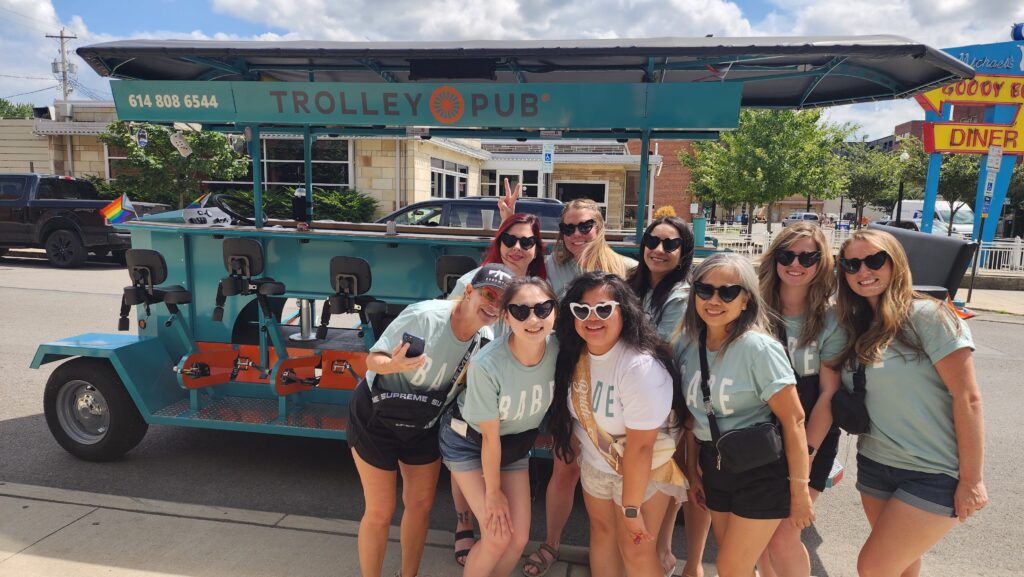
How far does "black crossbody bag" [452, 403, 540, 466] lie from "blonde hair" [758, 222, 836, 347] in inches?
44.4

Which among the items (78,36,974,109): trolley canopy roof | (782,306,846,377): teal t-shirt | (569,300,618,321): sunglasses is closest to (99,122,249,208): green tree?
(78,36,974,109): trolley canopy roof

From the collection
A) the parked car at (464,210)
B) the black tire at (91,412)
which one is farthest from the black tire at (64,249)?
the black tire at (91,412)

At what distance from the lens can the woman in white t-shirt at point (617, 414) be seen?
2.37m

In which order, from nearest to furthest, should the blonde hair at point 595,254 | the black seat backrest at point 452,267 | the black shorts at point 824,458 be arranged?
1. the black shorts at point 824,458
2. the blonde hair at point 595,254
3. the black seat backrest at point 452,267

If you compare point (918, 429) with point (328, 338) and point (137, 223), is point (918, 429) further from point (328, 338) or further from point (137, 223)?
point (137, 223)

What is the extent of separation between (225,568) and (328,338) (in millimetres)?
2271

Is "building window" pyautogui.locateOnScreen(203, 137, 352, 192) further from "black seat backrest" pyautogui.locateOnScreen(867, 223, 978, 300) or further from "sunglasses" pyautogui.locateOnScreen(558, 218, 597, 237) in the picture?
"black seat backrest" pyautogui.locateOnScreen(867, 223, 978, 300)

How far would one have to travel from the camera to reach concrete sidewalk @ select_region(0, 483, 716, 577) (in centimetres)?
301

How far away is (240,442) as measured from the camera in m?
4.76

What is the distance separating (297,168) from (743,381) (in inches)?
736

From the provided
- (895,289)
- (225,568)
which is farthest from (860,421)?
(225,568)

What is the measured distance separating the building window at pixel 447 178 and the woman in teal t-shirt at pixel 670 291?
54.7 ft

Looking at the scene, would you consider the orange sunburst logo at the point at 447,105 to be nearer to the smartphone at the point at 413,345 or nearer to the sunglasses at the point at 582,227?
the sunglasses at the point at 582,227

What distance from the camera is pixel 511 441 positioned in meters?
2.60
